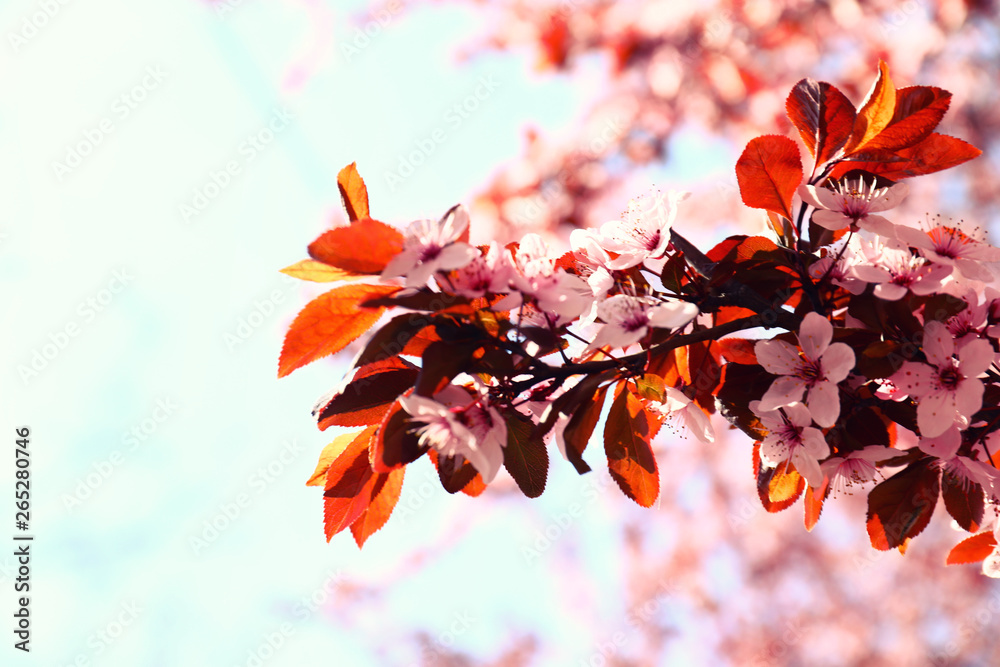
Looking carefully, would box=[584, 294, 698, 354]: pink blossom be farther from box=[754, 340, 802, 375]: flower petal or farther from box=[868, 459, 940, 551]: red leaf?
box=[868, 459, 940, 551]: red leaf

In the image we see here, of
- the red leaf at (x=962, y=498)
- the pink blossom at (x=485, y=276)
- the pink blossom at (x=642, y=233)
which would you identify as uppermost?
the pink blossom at (x=485, y=276)

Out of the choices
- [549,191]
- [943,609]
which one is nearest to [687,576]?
[943,609]

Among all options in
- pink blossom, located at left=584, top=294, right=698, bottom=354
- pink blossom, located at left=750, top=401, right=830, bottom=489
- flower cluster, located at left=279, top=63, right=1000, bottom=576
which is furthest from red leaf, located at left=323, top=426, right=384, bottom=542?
pink blossom, located at left=750, top=401, right=830, bottom=489

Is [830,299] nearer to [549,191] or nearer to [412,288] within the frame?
[412,288]

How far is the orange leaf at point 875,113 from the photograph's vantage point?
2.13 ft

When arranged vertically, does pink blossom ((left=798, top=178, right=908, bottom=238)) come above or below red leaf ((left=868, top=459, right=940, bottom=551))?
above

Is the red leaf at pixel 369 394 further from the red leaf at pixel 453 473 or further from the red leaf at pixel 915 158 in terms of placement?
the red leaf at pixel 915 158

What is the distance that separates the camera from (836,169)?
2.21ft

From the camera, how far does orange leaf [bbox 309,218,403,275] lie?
56 centimetres

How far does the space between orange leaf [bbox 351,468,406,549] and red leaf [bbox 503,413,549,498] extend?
11 cm

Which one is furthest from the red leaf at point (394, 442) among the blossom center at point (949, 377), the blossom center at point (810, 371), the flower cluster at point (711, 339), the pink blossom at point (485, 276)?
the blossom center at point (949, 377)

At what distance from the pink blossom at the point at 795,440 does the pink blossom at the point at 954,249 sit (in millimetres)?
169

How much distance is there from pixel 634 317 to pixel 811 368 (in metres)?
0.16

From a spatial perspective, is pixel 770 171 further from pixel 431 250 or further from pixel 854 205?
pixel 431 250
